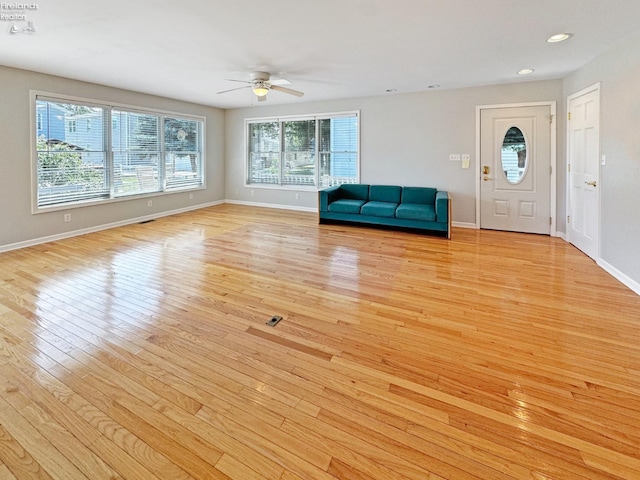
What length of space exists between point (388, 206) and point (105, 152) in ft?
17.4

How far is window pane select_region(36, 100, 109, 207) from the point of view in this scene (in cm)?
518

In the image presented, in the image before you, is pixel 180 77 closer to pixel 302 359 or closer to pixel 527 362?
pixel 302 359

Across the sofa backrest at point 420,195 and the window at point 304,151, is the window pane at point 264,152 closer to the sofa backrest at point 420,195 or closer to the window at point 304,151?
the window at point 304,151

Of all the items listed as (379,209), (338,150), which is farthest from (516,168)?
(338,150)

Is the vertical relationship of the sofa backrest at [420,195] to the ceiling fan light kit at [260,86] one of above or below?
below

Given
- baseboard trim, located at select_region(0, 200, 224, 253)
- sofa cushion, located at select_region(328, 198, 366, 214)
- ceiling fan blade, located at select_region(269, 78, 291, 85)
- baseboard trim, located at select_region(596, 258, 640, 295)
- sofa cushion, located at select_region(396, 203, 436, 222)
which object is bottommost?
baseboard trim, located at select_region(596, 258, 640, 295)

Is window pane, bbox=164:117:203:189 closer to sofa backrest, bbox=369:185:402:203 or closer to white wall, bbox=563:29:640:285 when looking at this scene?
sofa backrest, bbox=369:185:402:203

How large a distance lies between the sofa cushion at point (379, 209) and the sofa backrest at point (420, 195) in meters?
0.33

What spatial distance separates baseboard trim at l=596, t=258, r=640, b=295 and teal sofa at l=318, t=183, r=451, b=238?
1.99 m

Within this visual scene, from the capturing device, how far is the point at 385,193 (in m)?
6.65

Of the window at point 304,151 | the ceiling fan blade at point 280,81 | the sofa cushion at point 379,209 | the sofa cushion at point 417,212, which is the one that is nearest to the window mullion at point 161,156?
the window at point 304,151

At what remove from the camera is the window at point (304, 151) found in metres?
7.41

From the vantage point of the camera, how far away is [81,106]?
561 cm

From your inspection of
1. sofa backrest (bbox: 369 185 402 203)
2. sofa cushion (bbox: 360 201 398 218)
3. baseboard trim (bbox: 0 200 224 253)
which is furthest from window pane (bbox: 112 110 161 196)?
sofa backrest (bbox: 369 185 402 203)
